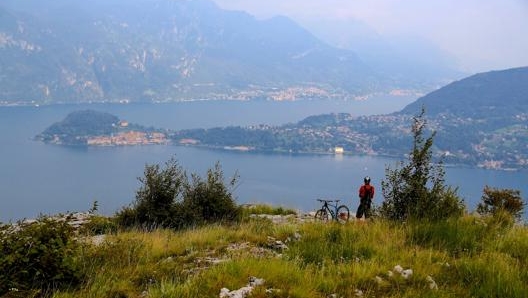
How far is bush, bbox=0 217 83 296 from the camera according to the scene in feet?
16.5

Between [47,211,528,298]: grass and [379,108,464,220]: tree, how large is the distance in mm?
1374

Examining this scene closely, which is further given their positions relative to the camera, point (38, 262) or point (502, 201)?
point (502, 201)

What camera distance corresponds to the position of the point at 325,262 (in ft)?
19.4

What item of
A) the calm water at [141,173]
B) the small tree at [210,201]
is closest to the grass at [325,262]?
the small tree at [210,201]

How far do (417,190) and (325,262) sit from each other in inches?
194

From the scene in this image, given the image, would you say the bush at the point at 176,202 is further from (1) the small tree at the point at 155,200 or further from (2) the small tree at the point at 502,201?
(2) the small tree at the point at 502,201

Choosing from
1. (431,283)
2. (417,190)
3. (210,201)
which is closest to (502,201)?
(417,190)

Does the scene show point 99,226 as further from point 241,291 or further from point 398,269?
point 398,269

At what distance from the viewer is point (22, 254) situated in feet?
17.2

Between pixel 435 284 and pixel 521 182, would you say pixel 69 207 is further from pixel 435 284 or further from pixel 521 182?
pixel 521 182

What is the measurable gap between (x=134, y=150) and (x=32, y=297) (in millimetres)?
192655

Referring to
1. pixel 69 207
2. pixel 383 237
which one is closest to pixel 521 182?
pixel 69 207

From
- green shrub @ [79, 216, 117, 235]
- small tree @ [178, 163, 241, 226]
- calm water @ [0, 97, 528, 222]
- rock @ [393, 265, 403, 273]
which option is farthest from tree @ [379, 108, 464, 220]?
calm water @ [0, 97, 528, 222]

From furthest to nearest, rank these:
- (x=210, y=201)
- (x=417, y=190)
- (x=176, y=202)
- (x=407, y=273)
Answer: (x=210, y=201), (x=176, y=202), (x=417, y=190), (x=407, y=273)
